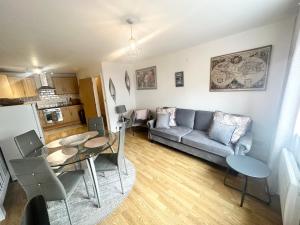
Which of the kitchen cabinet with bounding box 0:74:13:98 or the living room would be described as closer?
the living room

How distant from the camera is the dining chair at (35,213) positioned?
606 millimetres

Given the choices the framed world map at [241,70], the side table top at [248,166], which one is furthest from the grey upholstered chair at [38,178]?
the framed world map at [241,70]

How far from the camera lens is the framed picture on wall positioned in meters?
4.05

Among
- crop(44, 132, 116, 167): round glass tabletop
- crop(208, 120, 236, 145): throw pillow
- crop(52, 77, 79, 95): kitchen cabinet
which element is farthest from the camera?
crop(52, 77, 79, 95): kitchen cabinet

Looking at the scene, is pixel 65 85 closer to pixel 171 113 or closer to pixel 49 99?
pixel 49 99

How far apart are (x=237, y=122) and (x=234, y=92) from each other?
0.61 meters

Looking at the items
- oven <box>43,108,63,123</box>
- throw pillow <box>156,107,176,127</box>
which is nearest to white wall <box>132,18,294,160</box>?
throw pillow <box>156,107,176,127</box>

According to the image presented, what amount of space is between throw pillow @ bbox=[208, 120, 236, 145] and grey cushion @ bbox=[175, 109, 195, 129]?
2.30 ft

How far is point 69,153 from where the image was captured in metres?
1.70

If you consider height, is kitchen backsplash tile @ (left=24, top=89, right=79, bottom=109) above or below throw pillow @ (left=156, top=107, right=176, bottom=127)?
above

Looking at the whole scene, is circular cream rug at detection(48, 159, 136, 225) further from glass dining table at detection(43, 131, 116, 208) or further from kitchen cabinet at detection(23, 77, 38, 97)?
kitchen cabinet at detection(23, 77, 38, 97)

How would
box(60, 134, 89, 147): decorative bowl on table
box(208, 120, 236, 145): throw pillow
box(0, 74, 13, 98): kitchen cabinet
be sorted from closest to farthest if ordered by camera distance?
1. box(60, 134, 89, 147): decorative bowl on table
2. box(208, 120, 236, 145): throw pillow
3. box(0, 74, 13, 98): kitchen cabinet

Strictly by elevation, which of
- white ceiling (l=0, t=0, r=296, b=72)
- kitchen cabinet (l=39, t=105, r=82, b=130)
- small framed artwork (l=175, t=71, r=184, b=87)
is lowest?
kitchen cabinet (l=39, t=105, r=82, b=130)

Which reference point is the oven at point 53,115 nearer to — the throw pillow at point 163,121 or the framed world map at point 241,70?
the throw pillow at point 163,121
